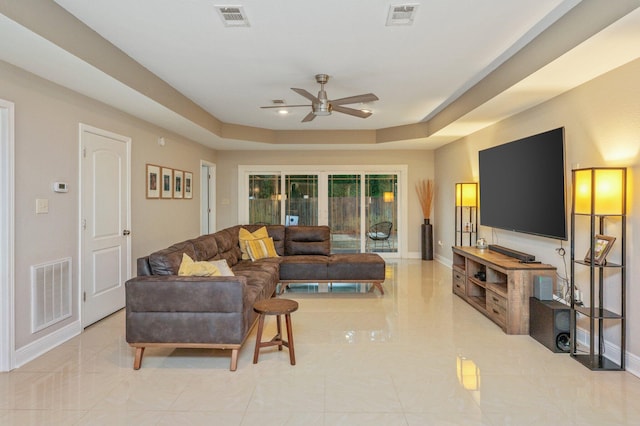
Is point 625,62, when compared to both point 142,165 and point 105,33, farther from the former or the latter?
point 142,165

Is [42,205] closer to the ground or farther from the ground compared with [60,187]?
closer to the ground

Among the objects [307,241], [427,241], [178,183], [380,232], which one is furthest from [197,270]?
[427,241]

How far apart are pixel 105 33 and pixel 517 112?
4.34 meters

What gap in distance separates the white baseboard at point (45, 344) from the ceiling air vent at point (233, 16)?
3.02 metres

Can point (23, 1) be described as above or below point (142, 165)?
above

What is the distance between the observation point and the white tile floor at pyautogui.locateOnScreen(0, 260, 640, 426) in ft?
7.38

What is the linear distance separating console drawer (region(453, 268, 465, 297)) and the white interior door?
4.18 metres

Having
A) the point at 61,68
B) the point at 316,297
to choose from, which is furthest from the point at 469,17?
the point at 316,297

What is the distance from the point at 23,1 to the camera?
2316mm

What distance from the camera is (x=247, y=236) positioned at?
554 cm

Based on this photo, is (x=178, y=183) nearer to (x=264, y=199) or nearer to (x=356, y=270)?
(x=264, y=199)

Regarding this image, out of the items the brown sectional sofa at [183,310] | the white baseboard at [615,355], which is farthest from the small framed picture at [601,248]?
the brown sectional sofa at [183,310]

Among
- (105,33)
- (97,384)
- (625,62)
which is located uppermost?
(105,33)

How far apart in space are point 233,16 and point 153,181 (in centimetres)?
312
